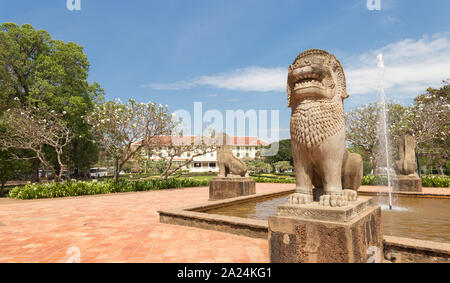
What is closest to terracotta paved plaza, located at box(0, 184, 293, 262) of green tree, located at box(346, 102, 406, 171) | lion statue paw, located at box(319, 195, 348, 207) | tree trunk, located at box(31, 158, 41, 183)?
lion statue paw, located at box(319, 195, 348, 207)

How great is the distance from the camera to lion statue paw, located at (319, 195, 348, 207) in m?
2.57

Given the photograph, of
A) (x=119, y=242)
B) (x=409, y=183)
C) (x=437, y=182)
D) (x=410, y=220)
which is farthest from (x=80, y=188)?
(x=437, y=182)

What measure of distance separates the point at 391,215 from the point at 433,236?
5.56ft

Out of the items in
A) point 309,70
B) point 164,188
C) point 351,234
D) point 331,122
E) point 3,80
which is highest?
point 3,80

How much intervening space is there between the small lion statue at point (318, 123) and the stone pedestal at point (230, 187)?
212 inches

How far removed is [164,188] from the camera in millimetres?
14328

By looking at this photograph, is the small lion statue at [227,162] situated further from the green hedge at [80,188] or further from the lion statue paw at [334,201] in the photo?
the green hedge at [80,188]

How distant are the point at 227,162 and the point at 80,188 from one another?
6749 mm

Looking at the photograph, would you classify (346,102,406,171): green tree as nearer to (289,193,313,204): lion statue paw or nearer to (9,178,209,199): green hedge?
(9,178,209,199): green hedge

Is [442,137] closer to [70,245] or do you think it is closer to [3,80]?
[70,245]

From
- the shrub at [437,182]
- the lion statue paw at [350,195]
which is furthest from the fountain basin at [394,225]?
the shrub at [437,182]

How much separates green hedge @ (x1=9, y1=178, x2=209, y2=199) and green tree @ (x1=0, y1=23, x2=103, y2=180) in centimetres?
347

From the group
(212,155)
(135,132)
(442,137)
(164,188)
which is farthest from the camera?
(212,155)
